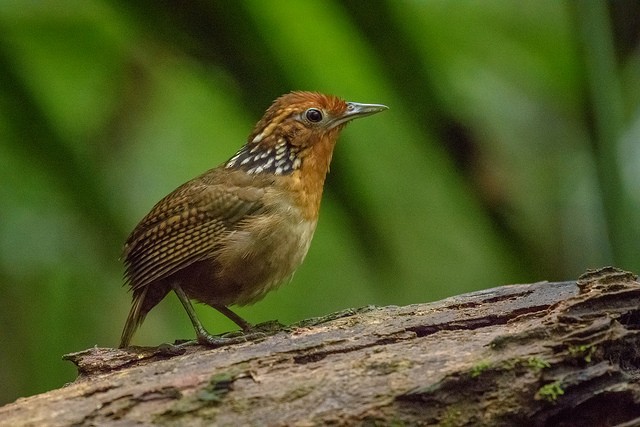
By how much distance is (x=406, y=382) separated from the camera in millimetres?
2129

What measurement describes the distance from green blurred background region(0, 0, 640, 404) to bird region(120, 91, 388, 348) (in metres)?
0.18

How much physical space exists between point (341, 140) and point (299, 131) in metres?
0.53

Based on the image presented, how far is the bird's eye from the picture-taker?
3471 millimetres

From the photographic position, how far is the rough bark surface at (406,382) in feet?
6.79

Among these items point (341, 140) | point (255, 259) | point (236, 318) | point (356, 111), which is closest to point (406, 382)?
point (255, 259)

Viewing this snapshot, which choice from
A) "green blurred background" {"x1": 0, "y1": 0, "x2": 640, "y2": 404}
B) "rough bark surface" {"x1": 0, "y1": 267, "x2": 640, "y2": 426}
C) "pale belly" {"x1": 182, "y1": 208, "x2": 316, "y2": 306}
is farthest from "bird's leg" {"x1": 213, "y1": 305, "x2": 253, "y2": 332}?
"rough bark surface" {"x1": 0, "y1": 267, "x2": 640, "y2": 426}

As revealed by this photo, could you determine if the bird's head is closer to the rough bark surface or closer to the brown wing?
the brown wing

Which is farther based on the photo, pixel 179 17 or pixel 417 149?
pixel 417 149

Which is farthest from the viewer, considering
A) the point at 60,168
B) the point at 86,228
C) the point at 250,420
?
the point at 86,228

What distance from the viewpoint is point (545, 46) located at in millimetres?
4105

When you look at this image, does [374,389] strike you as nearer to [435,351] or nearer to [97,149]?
[435,351]

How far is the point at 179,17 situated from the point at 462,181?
62.6 inches

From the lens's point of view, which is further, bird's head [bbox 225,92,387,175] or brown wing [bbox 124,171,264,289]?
bird's head [bbox 225,92,387,175]

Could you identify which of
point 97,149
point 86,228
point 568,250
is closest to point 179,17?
point 97,149
